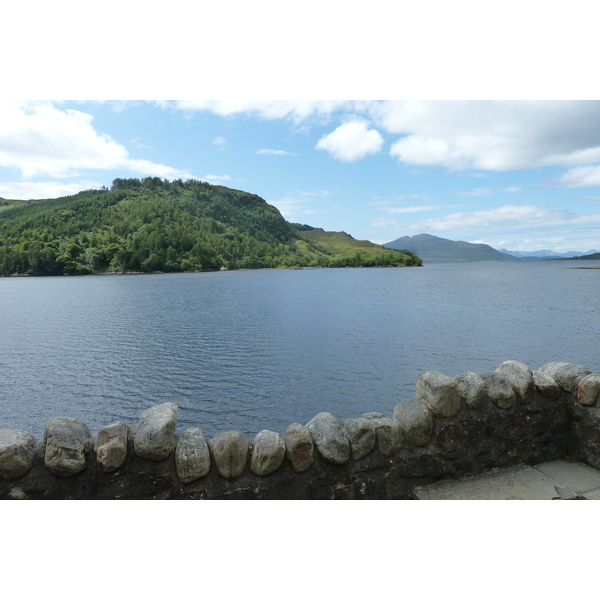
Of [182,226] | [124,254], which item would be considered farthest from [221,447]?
[182,226]

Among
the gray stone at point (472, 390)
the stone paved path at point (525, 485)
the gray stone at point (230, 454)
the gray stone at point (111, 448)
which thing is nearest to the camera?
the gray stone at point (111, 448)

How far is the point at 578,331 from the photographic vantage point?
30.5m

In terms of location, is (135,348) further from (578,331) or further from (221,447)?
(578,331)

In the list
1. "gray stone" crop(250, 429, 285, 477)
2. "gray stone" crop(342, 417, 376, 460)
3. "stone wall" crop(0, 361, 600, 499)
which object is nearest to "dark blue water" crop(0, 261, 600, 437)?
"stone wall" crop(0, 361, 600, 499)

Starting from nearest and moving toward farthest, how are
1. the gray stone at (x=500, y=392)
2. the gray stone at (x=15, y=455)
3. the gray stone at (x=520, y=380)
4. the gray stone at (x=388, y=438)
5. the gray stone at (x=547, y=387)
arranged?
the gray stone at (x=15, y=455) < the gray stone at (x=388, y=438) < the gray stone at (x=500, y=392) < the gray stone at (x=520, y=380) < the gray stone at (x=547, y=387)

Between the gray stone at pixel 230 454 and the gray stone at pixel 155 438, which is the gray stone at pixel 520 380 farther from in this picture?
the gray stone at pixel 155 438

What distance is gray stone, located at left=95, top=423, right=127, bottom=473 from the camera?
374 cm

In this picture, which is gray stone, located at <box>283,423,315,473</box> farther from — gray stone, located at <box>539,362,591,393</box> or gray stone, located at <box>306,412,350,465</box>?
gray stone, located at <box>539,362,591,393</box>

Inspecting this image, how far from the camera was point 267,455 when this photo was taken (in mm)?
3973

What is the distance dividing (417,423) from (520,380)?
149cm

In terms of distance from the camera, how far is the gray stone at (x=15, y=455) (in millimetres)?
3523

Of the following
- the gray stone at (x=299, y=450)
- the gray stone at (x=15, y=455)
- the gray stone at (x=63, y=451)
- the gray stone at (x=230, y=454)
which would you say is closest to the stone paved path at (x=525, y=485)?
the gray stone at (x=299, y=450)

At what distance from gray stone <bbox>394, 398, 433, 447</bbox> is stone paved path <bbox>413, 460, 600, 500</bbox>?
52 centimetres

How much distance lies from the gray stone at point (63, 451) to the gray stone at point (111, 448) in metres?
0.15
